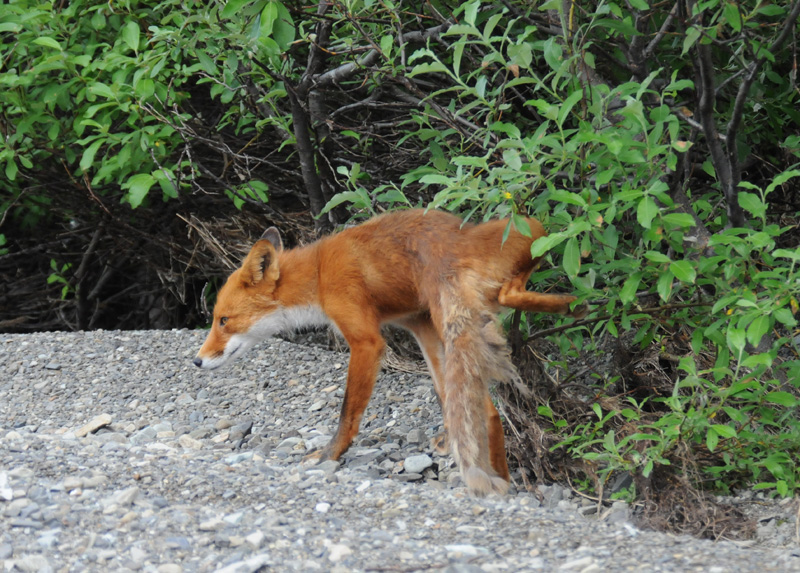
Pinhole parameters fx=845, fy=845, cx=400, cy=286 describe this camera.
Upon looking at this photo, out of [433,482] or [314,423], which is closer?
[433,482]

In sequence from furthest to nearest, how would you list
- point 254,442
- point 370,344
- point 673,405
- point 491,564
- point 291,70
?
point 291,70
point 254,442
point 370,344
point 673,405
point 491,564

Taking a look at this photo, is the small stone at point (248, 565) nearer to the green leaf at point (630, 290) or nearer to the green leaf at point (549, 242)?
the green leaf at point (549, 242)

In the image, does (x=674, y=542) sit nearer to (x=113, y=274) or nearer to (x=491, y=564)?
(x=491, y=564)

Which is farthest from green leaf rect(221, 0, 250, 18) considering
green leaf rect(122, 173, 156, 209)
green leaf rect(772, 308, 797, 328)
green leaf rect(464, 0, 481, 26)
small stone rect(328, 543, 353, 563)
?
green leaf rect(772, 308, 797, 328)

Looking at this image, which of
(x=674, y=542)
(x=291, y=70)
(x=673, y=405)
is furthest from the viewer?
(x=291, y=70)

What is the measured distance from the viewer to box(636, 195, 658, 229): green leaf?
3.62 metres

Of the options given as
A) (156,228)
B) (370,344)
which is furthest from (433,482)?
(156,228)

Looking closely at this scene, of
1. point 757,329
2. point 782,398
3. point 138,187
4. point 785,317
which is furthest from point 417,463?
point 138,187

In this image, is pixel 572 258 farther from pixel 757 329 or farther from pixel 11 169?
pixel 11 169

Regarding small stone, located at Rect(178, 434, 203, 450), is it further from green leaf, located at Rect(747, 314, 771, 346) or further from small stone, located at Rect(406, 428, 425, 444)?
green leaf, located at Rect(747, 314, 771, 346)

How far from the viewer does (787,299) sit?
11.8 feet

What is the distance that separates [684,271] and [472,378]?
3.71 ft

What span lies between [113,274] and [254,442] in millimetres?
5087

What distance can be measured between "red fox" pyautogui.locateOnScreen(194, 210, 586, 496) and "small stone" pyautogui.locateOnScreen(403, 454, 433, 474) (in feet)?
1.18
